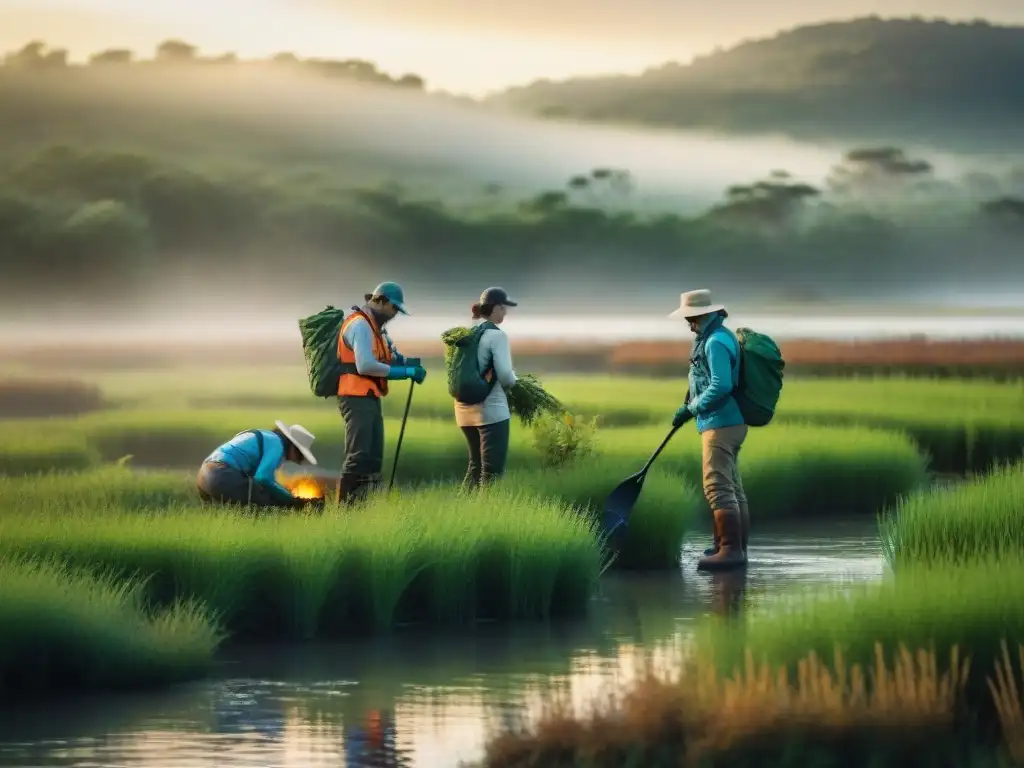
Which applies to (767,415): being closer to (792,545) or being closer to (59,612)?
(792,545)

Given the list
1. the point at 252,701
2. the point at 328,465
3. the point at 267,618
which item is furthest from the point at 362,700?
the point at 328,465

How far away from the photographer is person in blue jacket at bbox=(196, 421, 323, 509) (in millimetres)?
18422

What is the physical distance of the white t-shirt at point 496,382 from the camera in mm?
19516

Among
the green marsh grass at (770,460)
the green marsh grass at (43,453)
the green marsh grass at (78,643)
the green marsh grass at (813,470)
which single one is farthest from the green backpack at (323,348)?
the green marsh grass at (43,453)

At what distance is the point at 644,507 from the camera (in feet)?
67.9

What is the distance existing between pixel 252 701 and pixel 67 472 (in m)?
14.4

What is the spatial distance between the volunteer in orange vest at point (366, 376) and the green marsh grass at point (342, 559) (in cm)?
113

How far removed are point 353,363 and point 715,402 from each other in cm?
301

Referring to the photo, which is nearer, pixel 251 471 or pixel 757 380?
pixel 251 471

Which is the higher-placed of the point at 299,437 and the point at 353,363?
the point at 353,363

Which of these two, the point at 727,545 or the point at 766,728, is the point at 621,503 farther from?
the point at 766,728

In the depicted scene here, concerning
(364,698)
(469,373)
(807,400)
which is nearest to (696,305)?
(469,373)

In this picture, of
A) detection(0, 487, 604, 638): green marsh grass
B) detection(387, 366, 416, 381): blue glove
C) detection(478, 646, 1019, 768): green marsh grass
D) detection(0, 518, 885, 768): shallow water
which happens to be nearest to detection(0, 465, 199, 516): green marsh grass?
detection(0, 487, 604, 638): green marsh grass

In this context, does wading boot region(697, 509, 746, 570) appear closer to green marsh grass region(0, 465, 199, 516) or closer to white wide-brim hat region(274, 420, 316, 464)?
white wide-brim hat region(274, 420, 316, 464)
